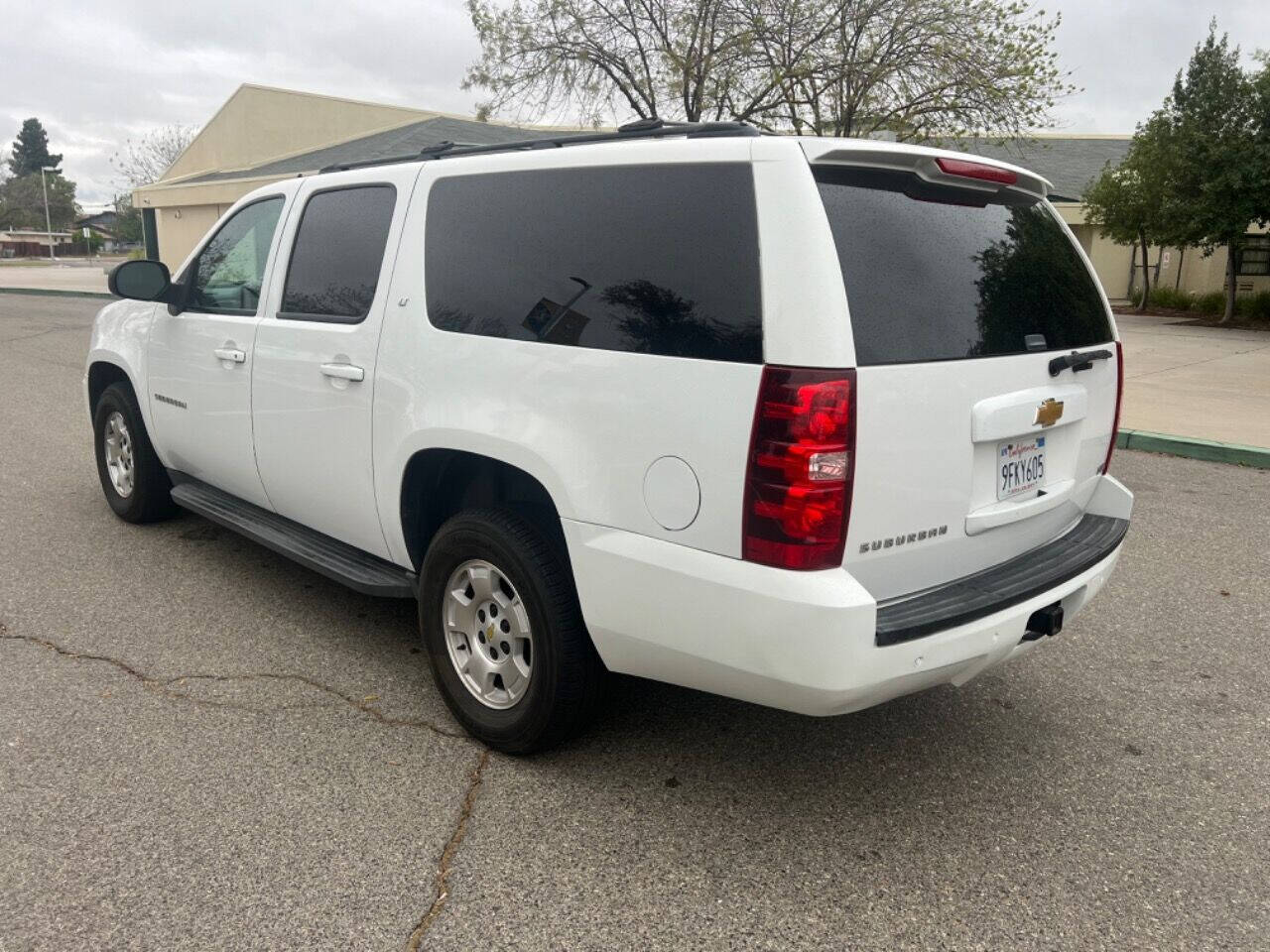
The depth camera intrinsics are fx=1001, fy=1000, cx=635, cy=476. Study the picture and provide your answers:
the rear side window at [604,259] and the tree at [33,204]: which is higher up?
the tree at [33,204]

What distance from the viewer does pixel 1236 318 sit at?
2414 centimetres

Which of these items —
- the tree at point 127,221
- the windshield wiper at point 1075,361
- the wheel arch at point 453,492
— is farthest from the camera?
the tree at point 127,221

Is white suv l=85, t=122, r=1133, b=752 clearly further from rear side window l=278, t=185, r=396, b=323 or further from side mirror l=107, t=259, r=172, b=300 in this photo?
side mirror l=107, t=259, r=172, b=300

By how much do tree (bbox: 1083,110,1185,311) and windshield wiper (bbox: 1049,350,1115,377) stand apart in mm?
22002

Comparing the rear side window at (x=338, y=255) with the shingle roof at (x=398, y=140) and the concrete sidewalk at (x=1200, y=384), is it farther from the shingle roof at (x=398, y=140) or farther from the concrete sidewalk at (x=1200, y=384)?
the shingle roof at (x=398, y=140)

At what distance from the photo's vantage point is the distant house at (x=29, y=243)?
87.9 meters

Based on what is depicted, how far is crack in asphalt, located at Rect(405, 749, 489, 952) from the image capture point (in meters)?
2.44

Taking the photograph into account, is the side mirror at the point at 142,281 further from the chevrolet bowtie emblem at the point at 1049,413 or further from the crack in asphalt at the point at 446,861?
the chevrolet bowtie emblem at the point at 1049,413

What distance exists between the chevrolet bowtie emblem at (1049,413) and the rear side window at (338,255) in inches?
89.6

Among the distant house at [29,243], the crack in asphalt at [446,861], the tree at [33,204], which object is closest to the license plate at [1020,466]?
the crack in asphalt at [446,861]

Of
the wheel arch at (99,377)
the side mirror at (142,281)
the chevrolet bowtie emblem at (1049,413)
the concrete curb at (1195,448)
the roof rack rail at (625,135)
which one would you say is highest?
the roof rack rail at (625,135)

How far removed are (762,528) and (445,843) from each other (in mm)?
1269

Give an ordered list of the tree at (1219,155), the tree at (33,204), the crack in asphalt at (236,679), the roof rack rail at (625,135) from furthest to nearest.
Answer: the tree at (33,204) < the tree at (1219,155) < the crack in asphalt at (236,679) < the roof rack rail at (625,135)

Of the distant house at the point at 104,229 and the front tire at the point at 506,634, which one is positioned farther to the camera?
the distant house at the point at 104,229
